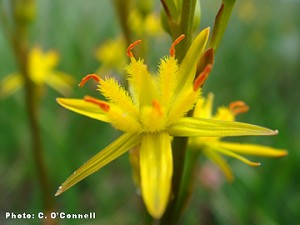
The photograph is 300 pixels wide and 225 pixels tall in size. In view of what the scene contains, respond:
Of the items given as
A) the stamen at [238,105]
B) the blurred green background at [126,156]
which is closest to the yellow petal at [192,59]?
the stamen at [238,105]

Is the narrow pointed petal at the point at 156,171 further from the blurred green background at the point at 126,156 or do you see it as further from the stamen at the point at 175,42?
the blurred green background at the point at 126,156

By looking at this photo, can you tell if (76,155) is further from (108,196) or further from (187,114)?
(187,114)

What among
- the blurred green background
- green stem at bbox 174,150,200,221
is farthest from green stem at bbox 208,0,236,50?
the blurred green background

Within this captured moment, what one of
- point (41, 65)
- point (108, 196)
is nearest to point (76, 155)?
point (108, 196)

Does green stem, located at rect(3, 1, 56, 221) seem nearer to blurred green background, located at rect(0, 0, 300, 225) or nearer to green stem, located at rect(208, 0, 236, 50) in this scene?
blurred green background, located at rect(0, 0, 300, 225)

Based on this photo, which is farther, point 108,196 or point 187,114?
point 108,196

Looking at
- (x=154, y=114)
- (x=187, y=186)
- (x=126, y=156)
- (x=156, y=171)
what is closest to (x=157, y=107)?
(x=154, y=114)

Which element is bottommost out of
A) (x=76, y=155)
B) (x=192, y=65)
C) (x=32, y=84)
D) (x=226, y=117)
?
(x=76, y=155)
